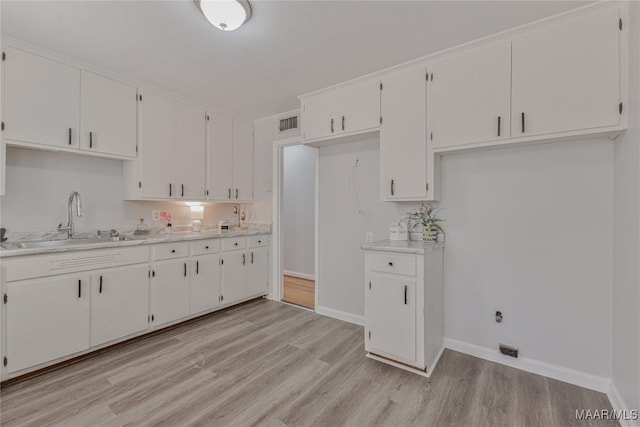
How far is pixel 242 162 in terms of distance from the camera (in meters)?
3.88

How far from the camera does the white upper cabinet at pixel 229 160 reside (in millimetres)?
3523

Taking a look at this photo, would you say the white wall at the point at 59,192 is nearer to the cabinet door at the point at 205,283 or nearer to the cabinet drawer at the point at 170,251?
the cabinet drawer at the point at 170,251

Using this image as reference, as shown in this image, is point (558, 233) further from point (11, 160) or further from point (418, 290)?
point (11, 160)

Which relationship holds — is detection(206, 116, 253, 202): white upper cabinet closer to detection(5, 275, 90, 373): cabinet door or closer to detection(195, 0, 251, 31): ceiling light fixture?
detection(5, 275, 90, 373): cabinet door

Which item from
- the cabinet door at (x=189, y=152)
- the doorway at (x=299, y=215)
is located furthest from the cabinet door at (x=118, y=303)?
the doorway at (x=299, y=215)

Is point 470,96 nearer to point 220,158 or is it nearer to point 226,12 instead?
point 226,12

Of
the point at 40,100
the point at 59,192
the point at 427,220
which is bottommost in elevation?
the point at 427,220

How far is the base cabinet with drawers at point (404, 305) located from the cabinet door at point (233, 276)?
1.75 meters

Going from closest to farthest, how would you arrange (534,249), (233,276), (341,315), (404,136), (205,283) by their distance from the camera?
(534,249) → (404,136) → (205,283) → (341,315) → (233,276)

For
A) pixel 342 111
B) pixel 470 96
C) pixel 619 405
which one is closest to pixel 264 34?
pixel 342 111

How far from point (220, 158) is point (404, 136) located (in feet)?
7.54

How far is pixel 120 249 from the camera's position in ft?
8.03

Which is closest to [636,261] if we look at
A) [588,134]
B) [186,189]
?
[588,134]

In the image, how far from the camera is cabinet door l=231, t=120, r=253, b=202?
3.79m
